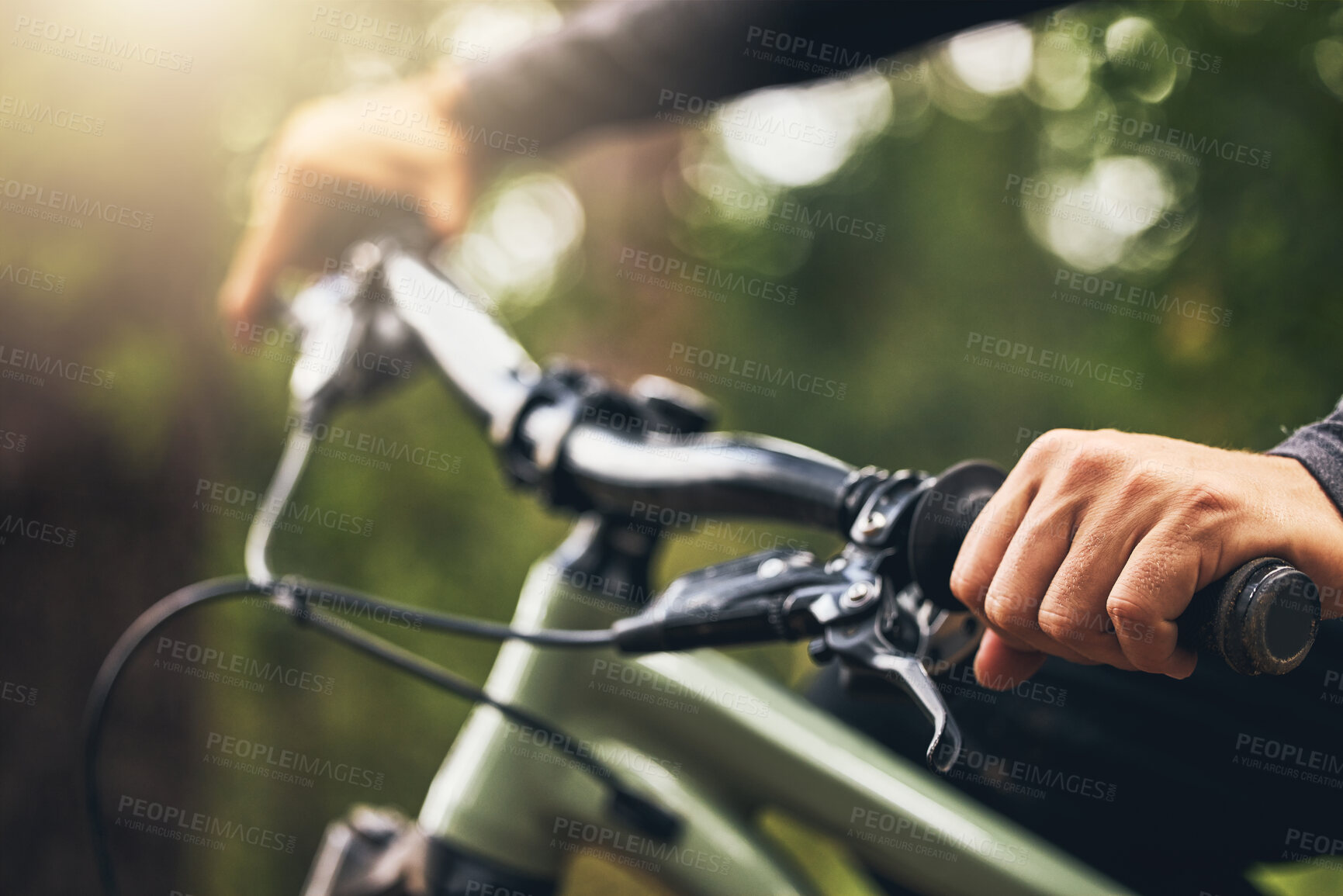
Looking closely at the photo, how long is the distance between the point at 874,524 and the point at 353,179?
1102 mm

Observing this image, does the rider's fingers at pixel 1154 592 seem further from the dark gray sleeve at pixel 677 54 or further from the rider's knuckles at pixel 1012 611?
the dark gray sleeve at pixel 677 54

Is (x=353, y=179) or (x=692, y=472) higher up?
(x=353, y=179)

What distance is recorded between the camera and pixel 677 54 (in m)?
1.33

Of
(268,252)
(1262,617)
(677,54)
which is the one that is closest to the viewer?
(1262,617)

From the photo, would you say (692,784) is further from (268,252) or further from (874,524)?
(268,252)

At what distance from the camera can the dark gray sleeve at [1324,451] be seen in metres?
0.55

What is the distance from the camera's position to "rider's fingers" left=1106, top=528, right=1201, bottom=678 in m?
0.48

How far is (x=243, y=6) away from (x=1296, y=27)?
417cm

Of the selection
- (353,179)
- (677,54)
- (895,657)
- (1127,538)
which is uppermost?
(677,54)

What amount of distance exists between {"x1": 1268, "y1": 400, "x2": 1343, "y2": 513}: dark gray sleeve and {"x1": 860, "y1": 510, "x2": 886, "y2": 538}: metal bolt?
242 millimetres

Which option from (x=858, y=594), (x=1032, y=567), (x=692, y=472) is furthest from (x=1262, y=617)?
(x=692, y=472)

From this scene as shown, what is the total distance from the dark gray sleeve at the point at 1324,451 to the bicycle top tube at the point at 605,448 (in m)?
0.27

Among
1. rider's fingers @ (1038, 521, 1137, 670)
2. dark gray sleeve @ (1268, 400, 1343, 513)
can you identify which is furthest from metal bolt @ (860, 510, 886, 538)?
dark gray sleeve @ (1268, 400, 1343, 513)

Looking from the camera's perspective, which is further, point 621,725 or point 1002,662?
point 621,725
